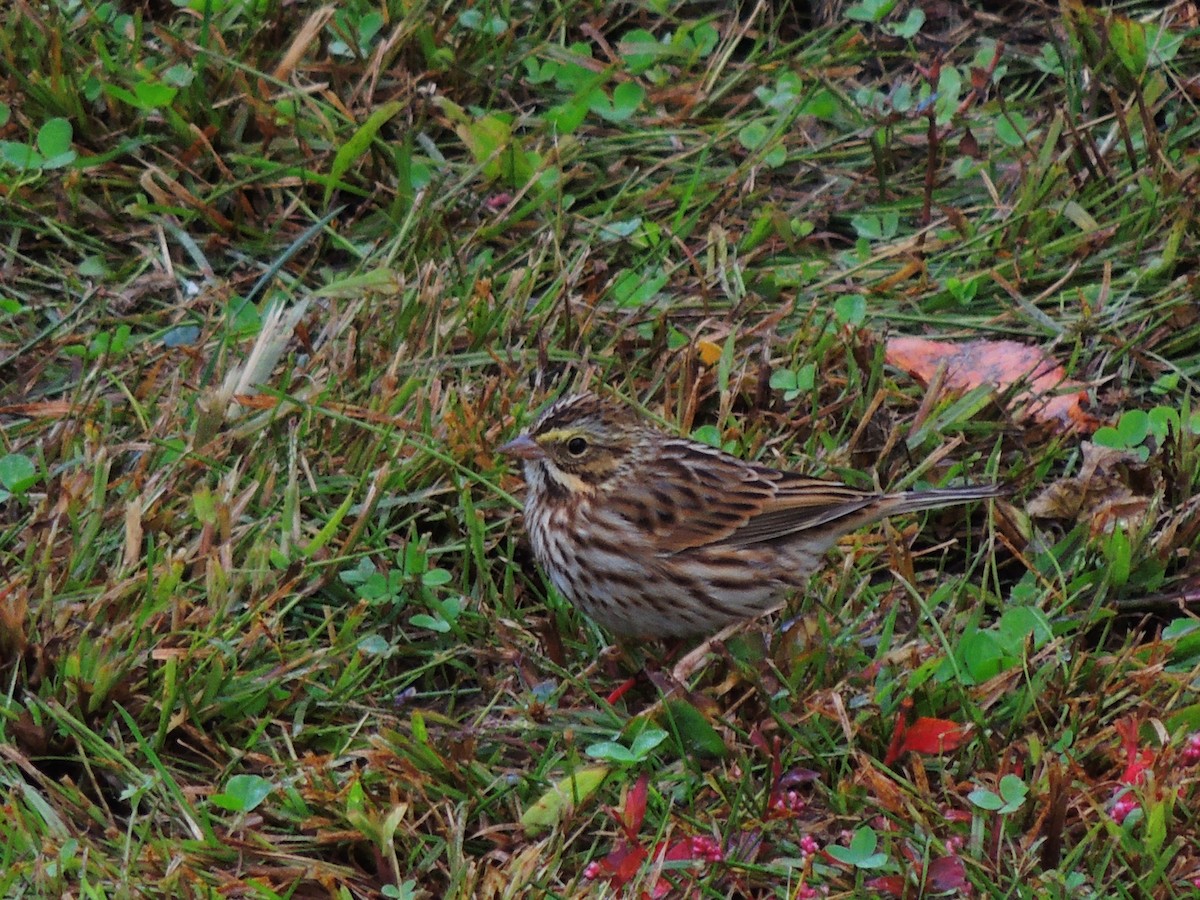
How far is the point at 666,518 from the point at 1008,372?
139 cm

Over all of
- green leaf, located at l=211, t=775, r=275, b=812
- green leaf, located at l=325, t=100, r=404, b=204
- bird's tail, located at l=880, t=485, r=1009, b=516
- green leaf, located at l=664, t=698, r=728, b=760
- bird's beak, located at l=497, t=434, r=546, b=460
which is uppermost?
green leaf, located at l=325, t=100, r=404, b=204

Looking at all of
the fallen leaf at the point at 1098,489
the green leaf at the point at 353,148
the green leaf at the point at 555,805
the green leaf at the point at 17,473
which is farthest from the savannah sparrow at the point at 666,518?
the green leaf at the point at 353,148

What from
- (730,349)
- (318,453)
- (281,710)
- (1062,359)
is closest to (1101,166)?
(1062,359)

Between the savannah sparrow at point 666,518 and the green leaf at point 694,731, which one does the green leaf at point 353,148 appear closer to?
the savannah sparrow at point 666,518

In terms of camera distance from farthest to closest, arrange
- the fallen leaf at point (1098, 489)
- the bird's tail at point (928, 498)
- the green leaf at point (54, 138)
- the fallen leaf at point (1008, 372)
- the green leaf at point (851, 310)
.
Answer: the green leaf at point (54, 138)
the green leaf at point (851, 310)
the fallen leaf at point (1008, 372)
the fallen leaf at point (1098, 489)
the bird's tail at point (928, 498)

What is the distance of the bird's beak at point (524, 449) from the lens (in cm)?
504

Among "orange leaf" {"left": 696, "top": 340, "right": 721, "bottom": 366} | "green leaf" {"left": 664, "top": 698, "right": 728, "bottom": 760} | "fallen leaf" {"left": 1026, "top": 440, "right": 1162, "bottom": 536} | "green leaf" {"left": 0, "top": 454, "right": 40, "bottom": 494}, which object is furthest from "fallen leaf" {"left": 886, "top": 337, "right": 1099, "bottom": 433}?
"green leaf" {"left": 0, "top": 454, "right": 40, "bottom": 494}

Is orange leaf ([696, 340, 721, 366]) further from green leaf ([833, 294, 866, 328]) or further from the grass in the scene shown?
green leaf ([833, 294, 866, 328])

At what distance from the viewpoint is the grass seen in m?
4.23

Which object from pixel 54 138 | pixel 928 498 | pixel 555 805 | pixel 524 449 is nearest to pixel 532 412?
pixel 524 449

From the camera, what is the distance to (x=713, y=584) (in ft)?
15.9

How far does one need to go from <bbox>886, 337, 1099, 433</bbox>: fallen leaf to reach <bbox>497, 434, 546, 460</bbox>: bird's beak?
135cm

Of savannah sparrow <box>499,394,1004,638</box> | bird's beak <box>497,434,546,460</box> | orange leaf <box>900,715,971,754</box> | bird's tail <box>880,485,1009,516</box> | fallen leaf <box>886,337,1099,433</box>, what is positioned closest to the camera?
orange leaf <box>900,715,971,754</box>

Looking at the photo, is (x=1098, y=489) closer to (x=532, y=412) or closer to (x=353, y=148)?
(x=532, y=412)
